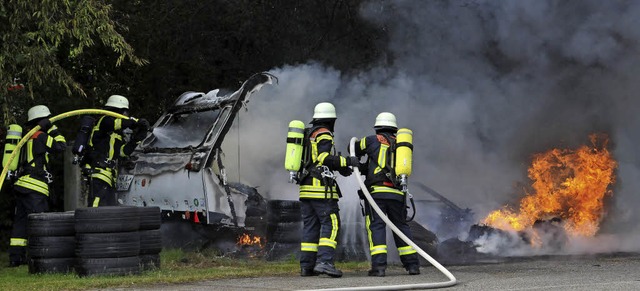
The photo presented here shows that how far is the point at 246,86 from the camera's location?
41.7 ft

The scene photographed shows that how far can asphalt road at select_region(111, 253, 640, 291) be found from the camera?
9.32 m

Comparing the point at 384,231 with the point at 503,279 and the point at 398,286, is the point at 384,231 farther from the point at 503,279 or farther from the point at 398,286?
the point at 398,286

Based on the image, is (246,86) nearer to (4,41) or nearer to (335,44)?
(4,41)

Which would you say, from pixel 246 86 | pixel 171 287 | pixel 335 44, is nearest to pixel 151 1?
pixel 335 44

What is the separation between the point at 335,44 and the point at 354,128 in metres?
2.93

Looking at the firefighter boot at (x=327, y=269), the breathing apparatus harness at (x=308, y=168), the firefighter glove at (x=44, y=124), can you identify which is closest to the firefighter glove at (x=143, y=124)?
the firefighter glove at (x=44, y=124)

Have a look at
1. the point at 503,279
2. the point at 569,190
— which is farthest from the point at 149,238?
the point at 569,190

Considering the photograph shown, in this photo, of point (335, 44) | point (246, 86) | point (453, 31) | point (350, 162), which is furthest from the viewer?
point (335, 44)

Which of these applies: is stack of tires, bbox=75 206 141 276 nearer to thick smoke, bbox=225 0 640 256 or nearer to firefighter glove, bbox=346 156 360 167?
firefighter glove, bbox=346 156 360 167

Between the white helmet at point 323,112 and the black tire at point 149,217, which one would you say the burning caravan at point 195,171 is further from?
the white helmet at point 323,112

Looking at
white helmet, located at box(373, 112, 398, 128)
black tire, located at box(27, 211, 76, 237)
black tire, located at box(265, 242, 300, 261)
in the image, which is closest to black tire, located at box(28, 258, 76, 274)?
black tire, located at box(27, 211, 76, 237)

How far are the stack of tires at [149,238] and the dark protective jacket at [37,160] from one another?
7.65 ft

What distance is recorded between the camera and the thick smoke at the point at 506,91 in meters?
14.4

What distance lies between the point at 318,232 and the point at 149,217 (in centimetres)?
170
